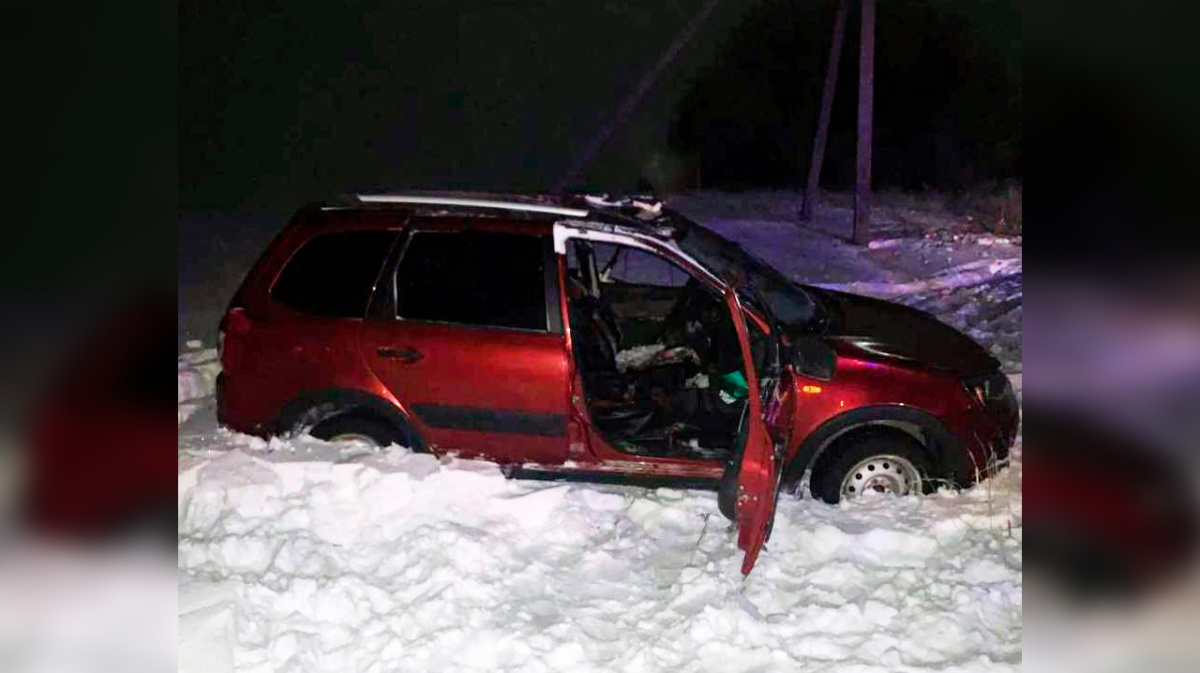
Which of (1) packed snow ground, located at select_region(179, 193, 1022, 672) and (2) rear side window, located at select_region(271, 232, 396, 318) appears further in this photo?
(2) rear side window, located at select_region(271, 232, 396, 318)

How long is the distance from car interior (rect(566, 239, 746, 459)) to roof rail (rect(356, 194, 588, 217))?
43 cm

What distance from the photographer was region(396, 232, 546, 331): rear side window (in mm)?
5133

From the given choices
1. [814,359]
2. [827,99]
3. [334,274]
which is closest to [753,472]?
[814,359]

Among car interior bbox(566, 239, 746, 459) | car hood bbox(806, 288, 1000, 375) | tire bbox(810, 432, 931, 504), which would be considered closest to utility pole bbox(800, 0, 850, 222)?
car interior bbox(566, 239, 746, 459)

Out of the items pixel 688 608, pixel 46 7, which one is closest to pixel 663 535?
pixel 688 608

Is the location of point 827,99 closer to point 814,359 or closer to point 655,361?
point 655,361

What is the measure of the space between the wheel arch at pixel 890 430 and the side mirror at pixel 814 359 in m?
0.24

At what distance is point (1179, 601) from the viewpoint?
281cm

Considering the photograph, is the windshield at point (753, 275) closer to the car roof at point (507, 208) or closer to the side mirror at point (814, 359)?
Answer: the car roof at point (507, 208)

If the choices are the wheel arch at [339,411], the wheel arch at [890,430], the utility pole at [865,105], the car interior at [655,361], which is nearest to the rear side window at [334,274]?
the wheel arch at [339,411]

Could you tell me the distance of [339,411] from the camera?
5258 millimetres

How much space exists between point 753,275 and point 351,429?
2.42m

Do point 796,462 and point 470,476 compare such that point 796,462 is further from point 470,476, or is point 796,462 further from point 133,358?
point 133,358

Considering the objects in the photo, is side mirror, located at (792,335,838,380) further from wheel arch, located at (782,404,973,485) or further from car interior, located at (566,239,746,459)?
car interior, located at (566,239,746,459)
